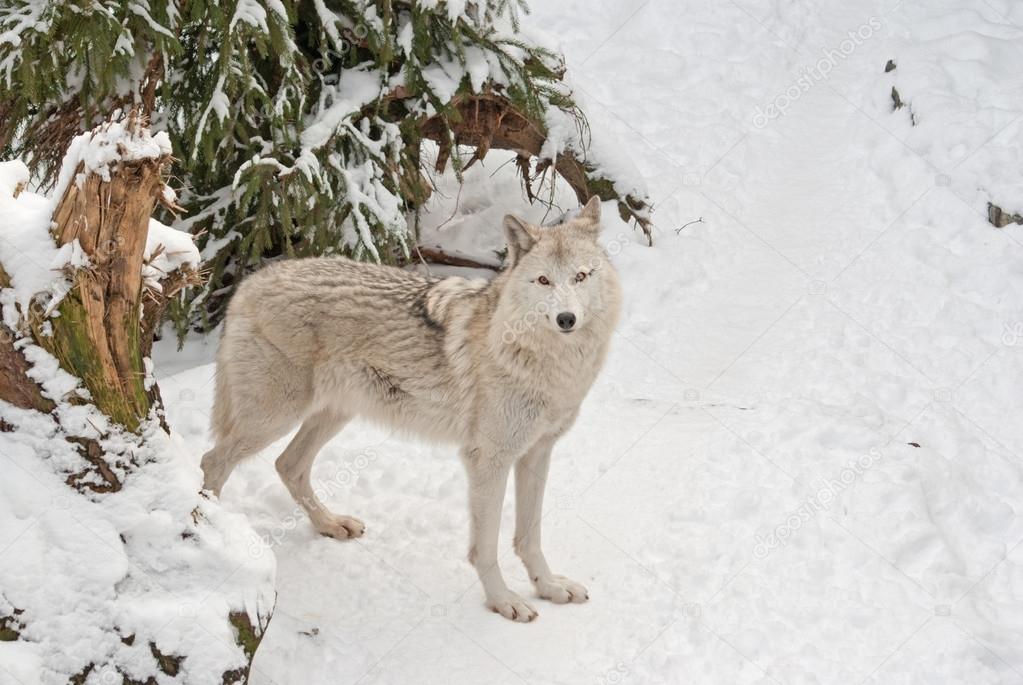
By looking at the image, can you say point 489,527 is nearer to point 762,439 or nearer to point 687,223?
point 762,439

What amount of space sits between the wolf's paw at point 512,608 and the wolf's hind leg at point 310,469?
1071mm

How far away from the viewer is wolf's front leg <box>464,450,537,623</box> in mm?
5258

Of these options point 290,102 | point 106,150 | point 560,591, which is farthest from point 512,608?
point 290,102

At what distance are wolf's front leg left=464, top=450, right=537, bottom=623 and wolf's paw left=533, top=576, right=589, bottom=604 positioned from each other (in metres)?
0.18

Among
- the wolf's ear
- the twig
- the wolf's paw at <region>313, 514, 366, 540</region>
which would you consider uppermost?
the wolf's ear

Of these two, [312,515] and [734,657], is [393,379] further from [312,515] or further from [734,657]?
[734,657]

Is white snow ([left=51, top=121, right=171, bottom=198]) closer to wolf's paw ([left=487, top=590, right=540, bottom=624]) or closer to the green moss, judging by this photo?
the green moss

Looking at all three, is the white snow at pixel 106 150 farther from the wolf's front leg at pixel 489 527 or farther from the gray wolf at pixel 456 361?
the wolf's front leg at pixel 489 527

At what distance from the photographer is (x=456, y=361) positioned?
17.8ft

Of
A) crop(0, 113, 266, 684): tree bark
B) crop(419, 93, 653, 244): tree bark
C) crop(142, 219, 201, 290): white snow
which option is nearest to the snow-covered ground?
crop(419, 93, 653, 244): tree bark

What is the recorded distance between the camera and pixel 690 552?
575 centimetres

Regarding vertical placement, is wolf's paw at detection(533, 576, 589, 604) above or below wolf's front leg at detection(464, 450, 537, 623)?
below

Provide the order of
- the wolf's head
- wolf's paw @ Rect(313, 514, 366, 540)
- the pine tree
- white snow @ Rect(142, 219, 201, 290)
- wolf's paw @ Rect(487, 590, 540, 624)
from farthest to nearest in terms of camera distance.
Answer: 1. the pine tree
2. wolf's paw @ Rect(313, 514, 366, 540)
3. wolf's paw @ Rect(487, 590, 540, 624)
4. the wolf's head
5. white snow @ Rect(142, 219, 201, 290)

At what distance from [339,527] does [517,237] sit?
208cm
